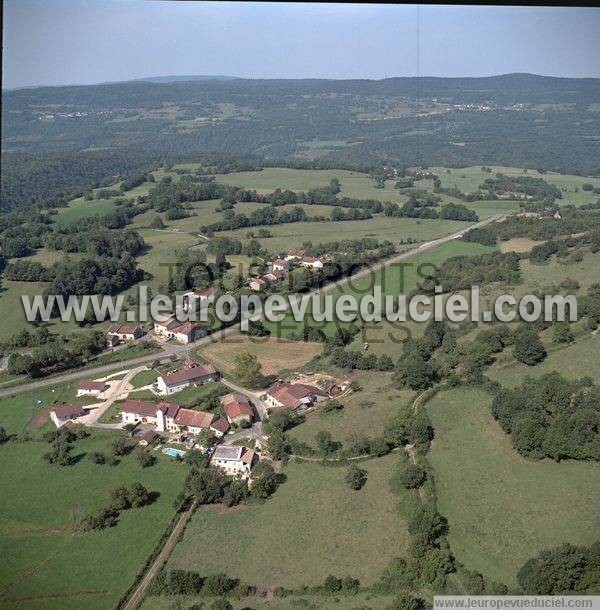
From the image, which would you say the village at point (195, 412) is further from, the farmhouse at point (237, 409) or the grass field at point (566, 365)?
the grass field at point (566, 365)

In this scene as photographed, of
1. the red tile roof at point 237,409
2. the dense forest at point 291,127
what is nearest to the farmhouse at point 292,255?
the dense forest at point 291,127

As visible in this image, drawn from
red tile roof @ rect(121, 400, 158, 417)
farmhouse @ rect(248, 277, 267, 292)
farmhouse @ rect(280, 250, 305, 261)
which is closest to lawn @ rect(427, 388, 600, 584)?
red tile roof @ rect(121, 400, 158, 417)

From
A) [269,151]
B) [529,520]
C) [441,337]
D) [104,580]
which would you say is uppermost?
[269,151]

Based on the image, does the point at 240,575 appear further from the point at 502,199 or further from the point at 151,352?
the point at 502,199

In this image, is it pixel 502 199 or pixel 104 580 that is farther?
pixel 502 199

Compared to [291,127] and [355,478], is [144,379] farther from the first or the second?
[291,127]

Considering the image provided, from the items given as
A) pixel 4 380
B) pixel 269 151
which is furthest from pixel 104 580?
pixel 269 151
